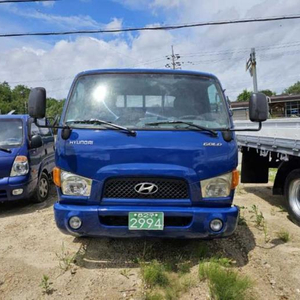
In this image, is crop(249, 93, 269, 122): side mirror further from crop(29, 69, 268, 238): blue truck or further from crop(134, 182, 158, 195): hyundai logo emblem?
crop(134, 182, 158, 195): hyundai logo emblem

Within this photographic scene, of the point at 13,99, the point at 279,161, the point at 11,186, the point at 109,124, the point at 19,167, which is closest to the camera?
the point at 109,124

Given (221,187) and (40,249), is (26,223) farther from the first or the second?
(221,187)

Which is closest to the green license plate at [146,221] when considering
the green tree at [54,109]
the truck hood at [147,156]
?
the truck hood at [147,156]

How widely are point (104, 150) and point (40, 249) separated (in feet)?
5.71

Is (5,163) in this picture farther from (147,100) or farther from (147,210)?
(147,210)

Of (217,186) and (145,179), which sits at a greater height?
(145,179)

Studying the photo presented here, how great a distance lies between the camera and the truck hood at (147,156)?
2.87 m

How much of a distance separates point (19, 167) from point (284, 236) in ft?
Result: 13.8

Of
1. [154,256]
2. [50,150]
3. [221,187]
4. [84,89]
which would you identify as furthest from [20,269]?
[50,150]

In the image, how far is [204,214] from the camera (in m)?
2.91

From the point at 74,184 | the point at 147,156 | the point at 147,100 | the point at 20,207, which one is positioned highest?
the point at 147,100

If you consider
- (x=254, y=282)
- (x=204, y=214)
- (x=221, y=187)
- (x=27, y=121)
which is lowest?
(x=254, y=282)

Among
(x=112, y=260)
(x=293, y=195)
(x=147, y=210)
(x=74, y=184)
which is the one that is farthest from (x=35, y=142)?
(x=293, y=195)

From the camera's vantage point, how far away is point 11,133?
18.0ft
